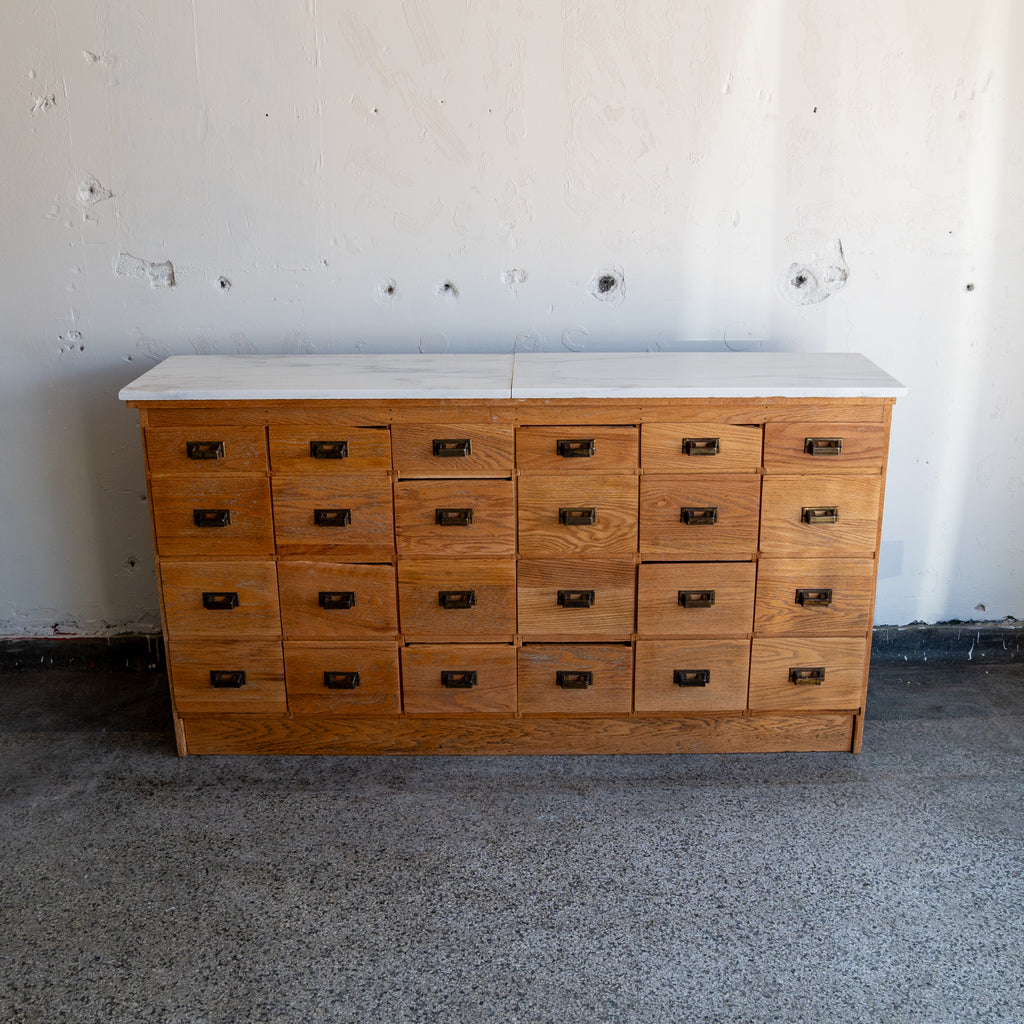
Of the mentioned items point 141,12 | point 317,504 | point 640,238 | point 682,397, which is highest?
point 141,12

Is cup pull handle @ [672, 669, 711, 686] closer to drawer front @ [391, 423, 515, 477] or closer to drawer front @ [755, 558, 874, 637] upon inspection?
drawer front @ [755, 558, 874, 637]

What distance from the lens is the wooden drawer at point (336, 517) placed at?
2490 millimetres

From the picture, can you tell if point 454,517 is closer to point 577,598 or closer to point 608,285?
point 577,598

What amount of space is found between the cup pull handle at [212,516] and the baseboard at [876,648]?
0.81m

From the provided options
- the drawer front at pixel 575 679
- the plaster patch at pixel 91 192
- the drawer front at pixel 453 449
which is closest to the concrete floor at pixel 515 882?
the drawer front at pixel 575 679

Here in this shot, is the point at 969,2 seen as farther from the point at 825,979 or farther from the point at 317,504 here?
the point at 825,979

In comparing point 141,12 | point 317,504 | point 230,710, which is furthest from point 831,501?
point 141,12

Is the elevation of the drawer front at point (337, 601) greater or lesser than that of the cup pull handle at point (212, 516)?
lesser

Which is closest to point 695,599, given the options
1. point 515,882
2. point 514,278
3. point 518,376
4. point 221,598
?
point 518,376

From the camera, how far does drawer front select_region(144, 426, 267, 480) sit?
2.46 meters

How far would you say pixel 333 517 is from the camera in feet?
8.21

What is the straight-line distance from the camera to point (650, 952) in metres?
1.99

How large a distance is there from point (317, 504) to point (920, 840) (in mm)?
1640

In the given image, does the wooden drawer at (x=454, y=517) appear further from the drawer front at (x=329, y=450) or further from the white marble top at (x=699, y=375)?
the white marble top at (x=699, y=375)
